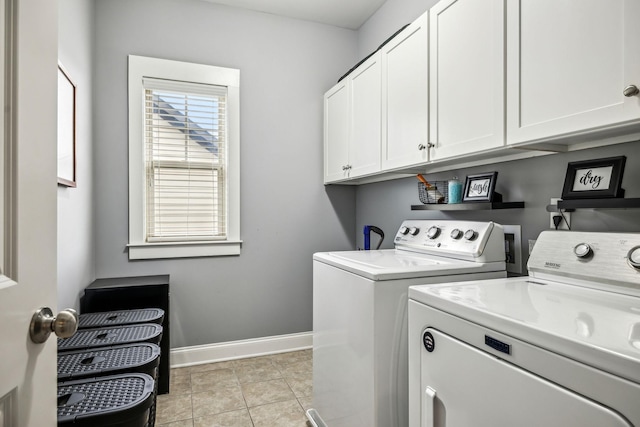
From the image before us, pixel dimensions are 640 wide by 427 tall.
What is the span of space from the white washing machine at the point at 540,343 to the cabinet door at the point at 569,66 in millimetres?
387

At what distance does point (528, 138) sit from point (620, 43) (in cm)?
37

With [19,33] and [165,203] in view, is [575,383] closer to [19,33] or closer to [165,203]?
[19,33]

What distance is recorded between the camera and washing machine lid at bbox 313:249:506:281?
1.45 metres

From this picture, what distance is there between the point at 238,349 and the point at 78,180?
1700 millimetres

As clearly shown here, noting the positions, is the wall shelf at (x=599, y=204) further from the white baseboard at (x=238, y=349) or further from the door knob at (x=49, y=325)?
the white baseboard at (x=238, y=349)

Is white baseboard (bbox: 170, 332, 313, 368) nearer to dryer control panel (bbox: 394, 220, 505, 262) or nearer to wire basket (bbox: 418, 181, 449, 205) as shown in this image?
dryer control panel (bbox: 394, 220, 505, 262)

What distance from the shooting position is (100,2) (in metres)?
2.59

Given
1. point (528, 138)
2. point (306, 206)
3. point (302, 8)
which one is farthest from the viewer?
point (306, 206)

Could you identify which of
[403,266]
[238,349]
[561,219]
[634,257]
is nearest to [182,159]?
[238,349]

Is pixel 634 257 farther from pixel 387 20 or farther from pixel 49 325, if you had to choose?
pixel 387 20

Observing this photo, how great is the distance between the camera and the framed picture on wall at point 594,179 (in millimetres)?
1254

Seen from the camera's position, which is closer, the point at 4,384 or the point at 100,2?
the point at 4,384

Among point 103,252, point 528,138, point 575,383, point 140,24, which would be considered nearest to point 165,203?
point 103,252

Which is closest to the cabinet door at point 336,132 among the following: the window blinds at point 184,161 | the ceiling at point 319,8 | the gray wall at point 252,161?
the gray wall at point 252,161
